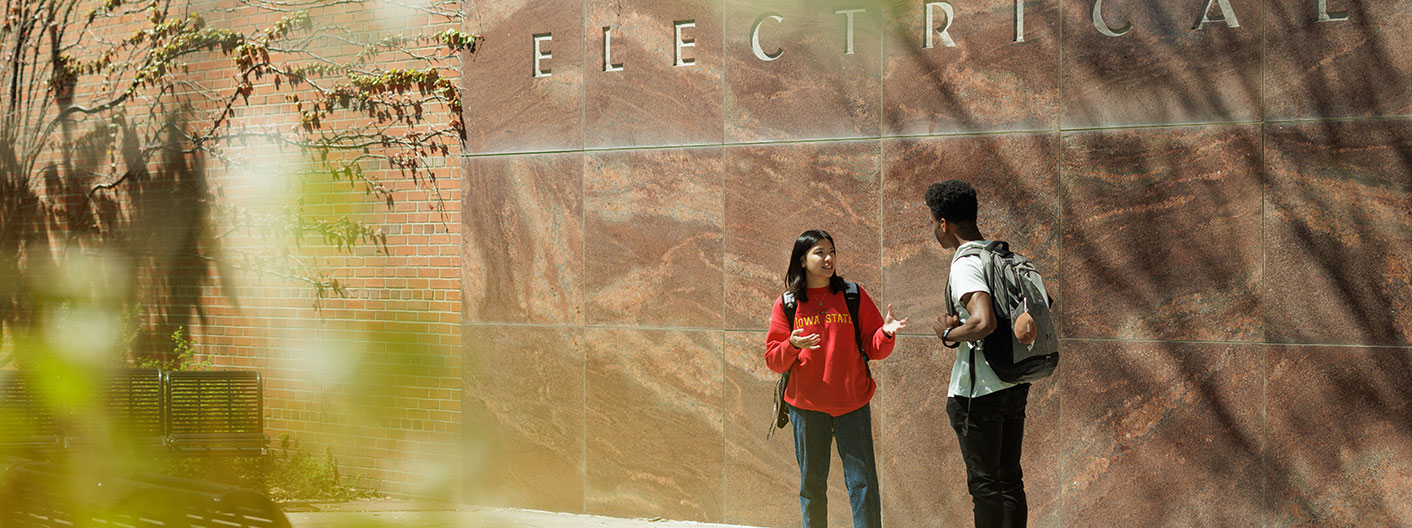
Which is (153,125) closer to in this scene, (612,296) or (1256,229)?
(612,296)

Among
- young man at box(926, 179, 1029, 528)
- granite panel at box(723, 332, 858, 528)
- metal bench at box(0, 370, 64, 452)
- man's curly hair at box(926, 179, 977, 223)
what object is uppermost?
man's curly hair at box(926, 179, 977, 223)

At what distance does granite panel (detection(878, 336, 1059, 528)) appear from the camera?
23.0ft

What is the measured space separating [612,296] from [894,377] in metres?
1.86

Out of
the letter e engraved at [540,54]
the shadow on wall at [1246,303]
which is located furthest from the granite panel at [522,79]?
the shadow on wall at [1246,303]

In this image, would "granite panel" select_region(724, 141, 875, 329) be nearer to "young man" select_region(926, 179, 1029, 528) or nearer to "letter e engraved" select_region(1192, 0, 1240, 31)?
"letter e engraved" select_region(1192, 0, 1240, 31)

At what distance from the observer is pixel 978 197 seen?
22.9 ft

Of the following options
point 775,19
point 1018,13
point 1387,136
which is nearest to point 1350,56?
point 1387,136

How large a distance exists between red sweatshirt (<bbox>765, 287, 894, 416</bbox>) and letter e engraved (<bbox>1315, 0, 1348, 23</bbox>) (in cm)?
279

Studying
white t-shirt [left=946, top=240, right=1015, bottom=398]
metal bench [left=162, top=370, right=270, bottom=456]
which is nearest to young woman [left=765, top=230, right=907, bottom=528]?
white t-shirt [left=946, top=240, right=1015, bottom=398]

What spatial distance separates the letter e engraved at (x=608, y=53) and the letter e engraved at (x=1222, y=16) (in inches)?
133

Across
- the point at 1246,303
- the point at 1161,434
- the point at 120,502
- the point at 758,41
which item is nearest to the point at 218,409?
the point at 758,41

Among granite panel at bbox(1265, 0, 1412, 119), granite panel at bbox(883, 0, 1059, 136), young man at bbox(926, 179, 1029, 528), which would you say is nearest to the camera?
young man at bbox(926, 179, 1029, 528)

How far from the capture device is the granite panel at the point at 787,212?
7.21 meters

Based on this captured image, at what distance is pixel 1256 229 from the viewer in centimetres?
648
